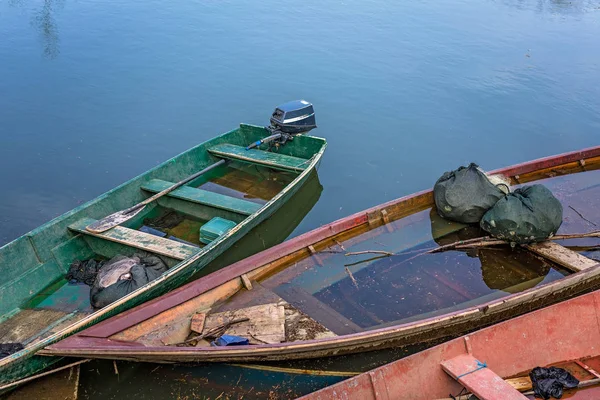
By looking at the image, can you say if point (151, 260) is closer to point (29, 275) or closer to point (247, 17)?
point (29, 275)

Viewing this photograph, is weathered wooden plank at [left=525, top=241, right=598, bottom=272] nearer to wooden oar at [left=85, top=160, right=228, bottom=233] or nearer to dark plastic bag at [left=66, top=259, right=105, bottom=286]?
wooden oar at [left=85, top=160, right=228, bottom=233]

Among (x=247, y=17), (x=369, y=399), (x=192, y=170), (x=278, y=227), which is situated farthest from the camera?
(x=247, y=17)

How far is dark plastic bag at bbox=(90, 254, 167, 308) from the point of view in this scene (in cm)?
554

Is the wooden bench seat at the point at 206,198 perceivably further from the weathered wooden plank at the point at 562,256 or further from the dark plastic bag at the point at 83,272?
the weathered wooden plank at the point at 562,256

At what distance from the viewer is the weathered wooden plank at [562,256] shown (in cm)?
632

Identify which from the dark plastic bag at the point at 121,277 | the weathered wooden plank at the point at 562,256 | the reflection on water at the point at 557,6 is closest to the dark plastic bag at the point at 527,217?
the weathered wooden plank at the point at 562,256

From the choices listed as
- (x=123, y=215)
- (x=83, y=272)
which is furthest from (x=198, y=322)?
(x=123, y=215)

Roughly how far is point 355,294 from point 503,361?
1903 millimetres

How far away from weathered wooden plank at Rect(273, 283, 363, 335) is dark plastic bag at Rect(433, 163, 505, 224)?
99.5 inches

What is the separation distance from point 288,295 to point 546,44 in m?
13.7

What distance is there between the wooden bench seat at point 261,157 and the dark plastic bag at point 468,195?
2.44m

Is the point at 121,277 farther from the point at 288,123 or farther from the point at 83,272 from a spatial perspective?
the point at 288,123

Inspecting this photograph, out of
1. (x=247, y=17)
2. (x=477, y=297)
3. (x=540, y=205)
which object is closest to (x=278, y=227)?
(x=477, y=297)

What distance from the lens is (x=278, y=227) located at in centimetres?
814
